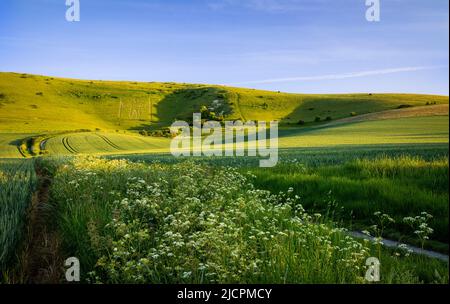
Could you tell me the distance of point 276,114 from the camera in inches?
4099

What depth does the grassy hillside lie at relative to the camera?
294ft

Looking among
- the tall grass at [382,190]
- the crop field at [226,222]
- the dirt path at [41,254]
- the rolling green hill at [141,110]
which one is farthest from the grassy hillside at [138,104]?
the dirt path at [41,254]

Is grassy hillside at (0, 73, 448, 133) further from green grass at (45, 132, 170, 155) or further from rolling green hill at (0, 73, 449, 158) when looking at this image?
green grass at (45, 132, 170, 155)

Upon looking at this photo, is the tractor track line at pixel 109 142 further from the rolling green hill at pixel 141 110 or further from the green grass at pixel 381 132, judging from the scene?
the green grass at pixel 381 132

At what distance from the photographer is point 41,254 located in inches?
267

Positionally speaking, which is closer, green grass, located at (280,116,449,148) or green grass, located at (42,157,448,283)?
green grass, located at (42,157,448,283)

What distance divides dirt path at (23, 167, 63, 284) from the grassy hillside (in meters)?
65.7

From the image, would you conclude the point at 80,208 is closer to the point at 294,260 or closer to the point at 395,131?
the point at 294,260

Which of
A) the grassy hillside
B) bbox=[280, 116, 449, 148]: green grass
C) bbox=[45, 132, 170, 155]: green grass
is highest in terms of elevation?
the grassy hillside

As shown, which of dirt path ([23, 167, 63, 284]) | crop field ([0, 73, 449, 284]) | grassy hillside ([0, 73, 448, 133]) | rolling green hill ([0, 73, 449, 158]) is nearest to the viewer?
crop field ([0, 73, 449, 284])

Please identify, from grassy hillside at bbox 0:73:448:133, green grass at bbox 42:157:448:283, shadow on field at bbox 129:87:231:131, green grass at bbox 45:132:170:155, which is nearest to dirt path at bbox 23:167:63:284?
green grass at bbox 42:157:448:283

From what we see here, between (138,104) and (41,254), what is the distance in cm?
11859

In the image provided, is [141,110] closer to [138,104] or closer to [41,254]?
[138,104]
